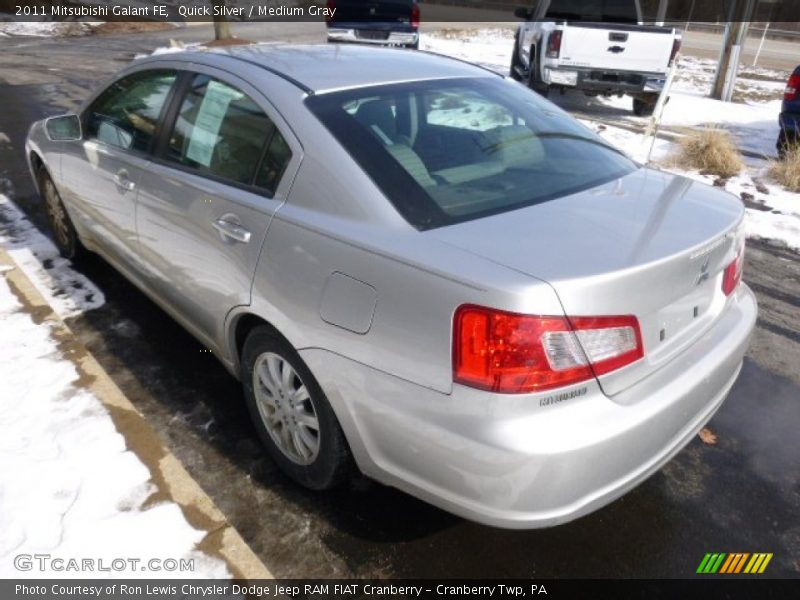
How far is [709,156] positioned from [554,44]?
127 inches

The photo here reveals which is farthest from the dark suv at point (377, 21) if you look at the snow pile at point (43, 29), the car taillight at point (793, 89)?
the snow pile at point (43, 29)

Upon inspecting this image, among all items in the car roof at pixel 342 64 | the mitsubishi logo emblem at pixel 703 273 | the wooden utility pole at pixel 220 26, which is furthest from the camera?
the wooden utility pole at pixel 220 26

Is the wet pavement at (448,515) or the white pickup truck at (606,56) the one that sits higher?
the white pickup truck at (606,56)

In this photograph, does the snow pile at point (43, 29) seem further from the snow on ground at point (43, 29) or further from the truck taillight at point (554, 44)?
the truck taillight at point (554, 44)

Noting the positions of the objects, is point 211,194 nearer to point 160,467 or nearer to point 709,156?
point 160,467

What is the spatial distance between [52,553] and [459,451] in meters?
1.54

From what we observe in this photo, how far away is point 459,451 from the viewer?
1.93 m

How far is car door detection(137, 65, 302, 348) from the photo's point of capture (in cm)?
258

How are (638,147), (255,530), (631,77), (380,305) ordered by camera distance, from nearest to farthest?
(380,305) → (255,530) → (638,147) → (631,77)

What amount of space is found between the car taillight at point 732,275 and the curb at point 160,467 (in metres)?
2.00

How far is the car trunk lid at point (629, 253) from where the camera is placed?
1.91 metres

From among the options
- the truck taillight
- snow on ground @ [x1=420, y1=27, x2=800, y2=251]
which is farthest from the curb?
the truck taillight

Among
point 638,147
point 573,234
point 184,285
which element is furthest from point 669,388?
point 638,147

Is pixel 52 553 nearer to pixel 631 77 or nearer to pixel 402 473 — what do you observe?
pixel 402 473
